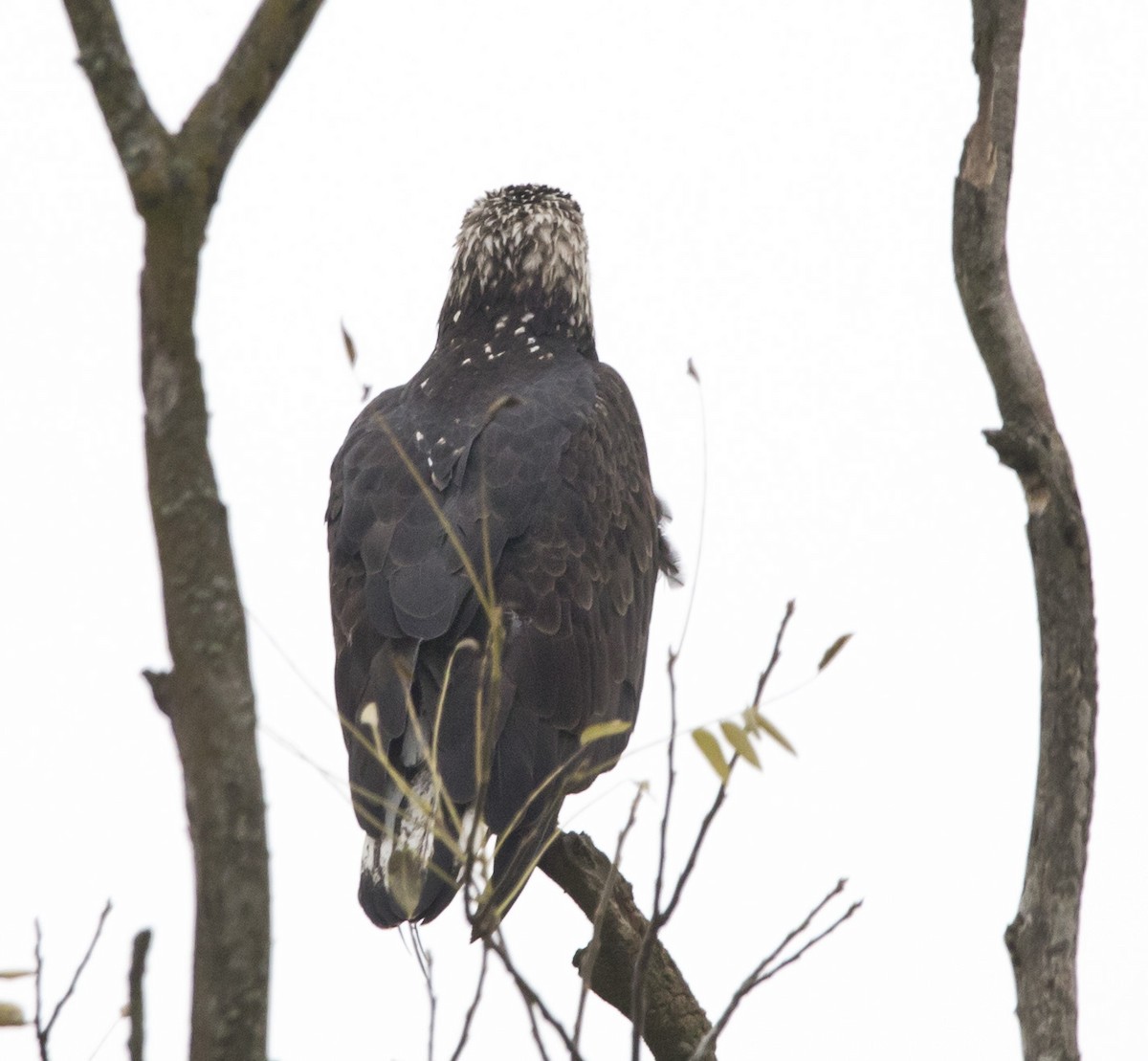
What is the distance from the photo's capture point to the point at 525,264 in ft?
22.5

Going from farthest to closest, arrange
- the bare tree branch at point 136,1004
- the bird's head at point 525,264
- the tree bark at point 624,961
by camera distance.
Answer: the bird's head at point 525,264
the tree bark at point 624,961
the bare tree branch at point 136,1004

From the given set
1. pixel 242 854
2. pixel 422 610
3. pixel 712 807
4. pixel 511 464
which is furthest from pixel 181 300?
pixel 511 464

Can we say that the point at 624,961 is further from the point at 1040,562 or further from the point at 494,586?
the point at 1040,562

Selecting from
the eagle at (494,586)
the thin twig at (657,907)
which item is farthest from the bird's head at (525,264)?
the thin twig at (657,907)

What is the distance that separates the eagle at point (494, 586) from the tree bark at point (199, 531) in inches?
78.9

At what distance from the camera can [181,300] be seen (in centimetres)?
242

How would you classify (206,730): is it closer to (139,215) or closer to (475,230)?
(139,215)

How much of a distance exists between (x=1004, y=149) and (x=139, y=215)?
2.36 metres

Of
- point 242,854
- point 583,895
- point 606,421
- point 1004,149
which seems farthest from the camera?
point 606,421

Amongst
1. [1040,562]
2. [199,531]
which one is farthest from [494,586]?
[199,531]

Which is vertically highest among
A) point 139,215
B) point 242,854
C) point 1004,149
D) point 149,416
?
point 1004,149

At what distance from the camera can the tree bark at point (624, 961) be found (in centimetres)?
495

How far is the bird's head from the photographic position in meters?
6.81

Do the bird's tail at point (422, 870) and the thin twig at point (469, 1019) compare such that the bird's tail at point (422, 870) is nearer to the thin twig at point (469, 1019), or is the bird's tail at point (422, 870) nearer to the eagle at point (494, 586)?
the eagle at point (494, 586)
